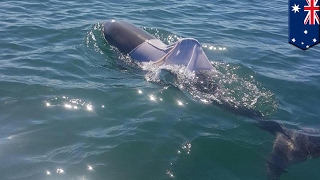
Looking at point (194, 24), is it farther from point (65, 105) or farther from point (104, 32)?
point (65, 105)

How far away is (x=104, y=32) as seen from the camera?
453 inches

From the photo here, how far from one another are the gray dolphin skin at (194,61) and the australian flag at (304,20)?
3.00 m

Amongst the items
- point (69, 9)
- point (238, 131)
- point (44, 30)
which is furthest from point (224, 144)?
point (69, 9)

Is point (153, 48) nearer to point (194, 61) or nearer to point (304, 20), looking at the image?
point (194, 61)

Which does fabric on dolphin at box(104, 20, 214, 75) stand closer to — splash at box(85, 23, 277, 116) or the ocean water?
splash at box(85, 23, 277, 116)

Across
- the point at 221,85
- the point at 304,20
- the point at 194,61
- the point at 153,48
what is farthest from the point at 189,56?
the point at 304,20

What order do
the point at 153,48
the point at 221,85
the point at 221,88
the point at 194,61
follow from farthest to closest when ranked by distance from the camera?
1. the point at 153,48
2. the point at 194,61
3. the point at 221,85
4. the point at 221,88

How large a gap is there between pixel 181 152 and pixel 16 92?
4.01 meters

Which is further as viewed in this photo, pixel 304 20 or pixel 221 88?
pixel 304 20

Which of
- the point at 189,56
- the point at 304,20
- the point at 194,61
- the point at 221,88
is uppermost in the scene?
the point at 304,20

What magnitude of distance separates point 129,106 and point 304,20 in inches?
222

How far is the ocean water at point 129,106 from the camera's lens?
632 cm

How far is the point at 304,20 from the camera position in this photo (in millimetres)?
10359

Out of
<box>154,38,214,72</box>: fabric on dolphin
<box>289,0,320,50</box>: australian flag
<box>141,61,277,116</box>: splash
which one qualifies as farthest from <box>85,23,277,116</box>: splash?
<box>289,0,320,50</box>: australian flag
